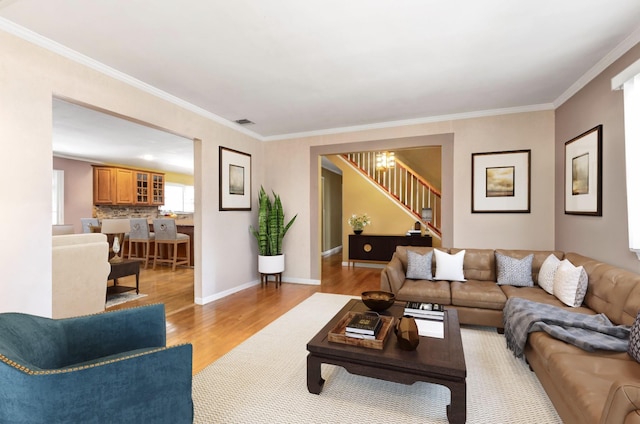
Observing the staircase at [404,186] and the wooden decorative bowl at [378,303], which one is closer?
the wooden decorative bowl at [378,303]

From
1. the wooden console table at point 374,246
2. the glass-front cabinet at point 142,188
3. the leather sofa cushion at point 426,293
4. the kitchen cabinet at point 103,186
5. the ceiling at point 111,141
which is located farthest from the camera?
the glass-front cabinet at point 142,188

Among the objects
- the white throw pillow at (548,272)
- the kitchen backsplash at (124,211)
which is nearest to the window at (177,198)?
the kitchen backsplash at (124,211)

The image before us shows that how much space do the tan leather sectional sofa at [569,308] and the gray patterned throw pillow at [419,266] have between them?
0.33 ft

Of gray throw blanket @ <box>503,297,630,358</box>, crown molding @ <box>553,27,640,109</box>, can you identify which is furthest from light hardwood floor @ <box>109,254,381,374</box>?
crown molding @ <box>553,27,640,109</box>

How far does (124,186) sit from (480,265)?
8.40m

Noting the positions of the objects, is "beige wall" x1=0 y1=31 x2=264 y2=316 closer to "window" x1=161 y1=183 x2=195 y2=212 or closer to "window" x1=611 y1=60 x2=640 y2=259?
"window" x1=611 y1=60 x2=640 y2=259

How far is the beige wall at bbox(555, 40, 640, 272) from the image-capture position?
2490 mm

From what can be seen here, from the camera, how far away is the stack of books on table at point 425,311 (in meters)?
2.37

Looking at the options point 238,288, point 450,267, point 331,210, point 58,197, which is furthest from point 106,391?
point 58,197

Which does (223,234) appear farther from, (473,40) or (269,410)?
(473,40)

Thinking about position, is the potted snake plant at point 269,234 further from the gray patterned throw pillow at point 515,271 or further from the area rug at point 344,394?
the gray patterned throw pillow at point 515,271

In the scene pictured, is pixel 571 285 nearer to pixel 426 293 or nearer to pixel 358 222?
pixel 426 293

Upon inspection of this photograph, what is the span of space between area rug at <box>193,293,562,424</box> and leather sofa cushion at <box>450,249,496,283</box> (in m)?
0.97

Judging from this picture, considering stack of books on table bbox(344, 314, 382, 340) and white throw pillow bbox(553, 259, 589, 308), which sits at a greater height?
white throw pillow bbox(553, 259, 589, 308)
